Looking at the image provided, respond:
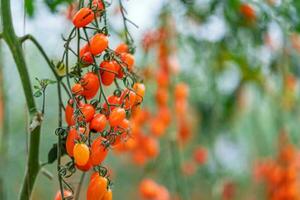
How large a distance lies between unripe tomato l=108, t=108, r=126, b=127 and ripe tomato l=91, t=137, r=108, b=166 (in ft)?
0.08

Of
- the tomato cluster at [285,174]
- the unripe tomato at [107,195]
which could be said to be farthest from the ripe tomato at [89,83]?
the tomato cluster at [285,174]

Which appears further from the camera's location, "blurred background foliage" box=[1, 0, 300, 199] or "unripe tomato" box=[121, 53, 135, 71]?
"blurred background foliage" box=[1, 0, 300, 199]

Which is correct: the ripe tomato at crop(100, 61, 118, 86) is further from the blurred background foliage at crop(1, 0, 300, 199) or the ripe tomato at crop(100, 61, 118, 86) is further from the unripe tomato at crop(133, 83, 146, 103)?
the blurred background foliage at crop(1, 0, 300, 199)

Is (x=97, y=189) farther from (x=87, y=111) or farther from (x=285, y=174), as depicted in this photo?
(x=285, y=174)

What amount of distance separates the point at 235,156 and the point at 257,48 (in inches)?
56.0

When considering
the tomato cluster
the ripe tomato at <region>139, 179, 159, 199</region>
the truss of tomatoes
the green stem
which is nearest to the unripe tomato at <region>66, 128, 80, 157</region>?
the truss of tomatoes

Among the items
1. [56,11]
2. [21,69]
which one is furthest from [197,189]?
[21,69]

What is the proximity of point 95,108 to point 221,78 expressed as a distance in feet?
5.13

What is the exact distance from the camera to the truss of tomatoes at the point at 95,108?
63 centimetres

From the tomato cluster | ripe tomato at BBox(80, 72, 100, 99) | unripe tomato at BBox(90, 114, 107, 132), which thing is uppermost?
the tomato cluster

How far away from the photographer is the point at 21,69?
743 millimetres

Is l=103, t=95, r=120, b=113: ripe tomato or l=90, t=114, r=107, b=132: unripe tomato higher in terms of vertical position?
l=103, t=95, r=120, b=113: ripe tomato

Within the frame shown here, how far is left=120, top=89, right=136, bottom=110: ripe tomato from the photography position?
675 mm

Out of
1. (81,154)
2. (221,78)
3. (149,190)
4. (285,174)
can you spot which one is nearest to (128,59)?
(81,154)
